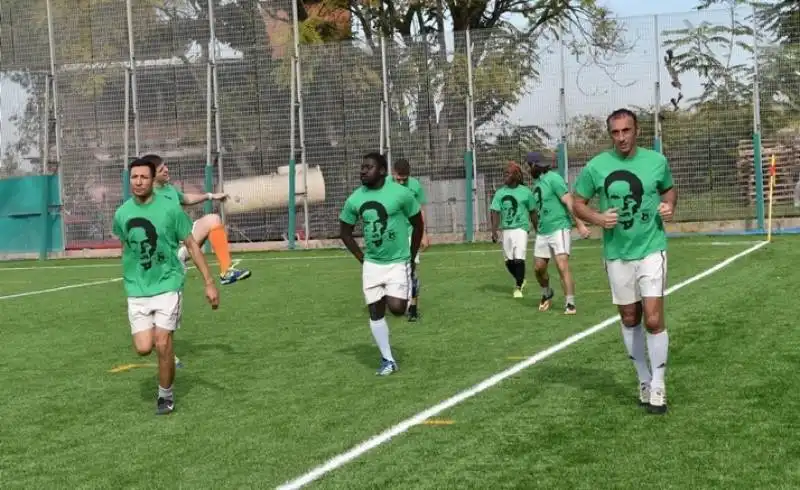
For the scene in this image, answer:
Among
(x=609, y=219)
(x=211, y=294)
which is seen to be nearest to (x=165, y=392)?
(x=211, y=294)

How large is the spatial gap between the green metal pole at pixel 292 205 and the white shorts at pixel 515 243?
16.2m

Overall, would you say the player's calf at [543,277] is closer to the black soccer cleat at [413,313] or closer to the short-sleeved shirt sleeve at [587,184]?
the black soccer cleat at [413,313]

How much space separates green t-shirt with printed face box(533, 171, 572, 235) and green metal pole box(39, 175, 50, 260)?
74.1 feet

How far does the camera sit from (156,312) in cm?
899

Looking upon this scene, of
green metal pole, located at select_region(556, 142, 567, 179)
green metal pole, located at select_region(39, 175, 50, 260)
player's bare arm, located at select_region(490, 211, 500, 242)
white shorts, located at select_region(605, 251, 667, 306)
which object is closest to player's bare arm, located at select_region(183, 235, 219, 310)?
white shorts, located at select_region(605, 251, 667, 306)

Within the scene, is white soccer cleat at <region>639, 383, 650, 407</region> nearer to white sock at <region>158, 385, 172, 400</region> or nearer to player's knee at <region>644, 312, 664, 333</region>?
player's knee at <region>644, 312, 664, 333</region>

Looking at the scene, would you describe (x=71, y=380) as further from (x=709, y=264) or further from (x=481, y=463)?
(x=709, y=264)

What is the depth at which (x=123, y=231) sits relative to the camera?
9016mm

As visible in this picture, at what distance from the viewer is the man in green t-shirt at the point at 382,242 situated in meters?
10.4

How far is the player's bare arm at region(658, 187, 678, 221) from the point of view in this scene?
791cm

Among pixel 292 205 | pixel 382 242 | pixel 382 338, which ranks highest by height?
pixel 292 205

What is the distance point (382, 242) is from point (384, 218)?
22 cm

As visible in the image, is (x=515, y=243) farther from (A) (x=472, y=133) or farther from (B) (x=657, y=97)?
(A) (x=472, y=133)

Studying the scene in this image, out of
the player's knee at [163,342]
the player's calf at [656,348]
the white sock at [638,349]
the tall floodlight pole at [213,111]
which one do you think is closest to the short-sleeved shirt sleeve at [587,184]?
the player's calf at [656,348]
